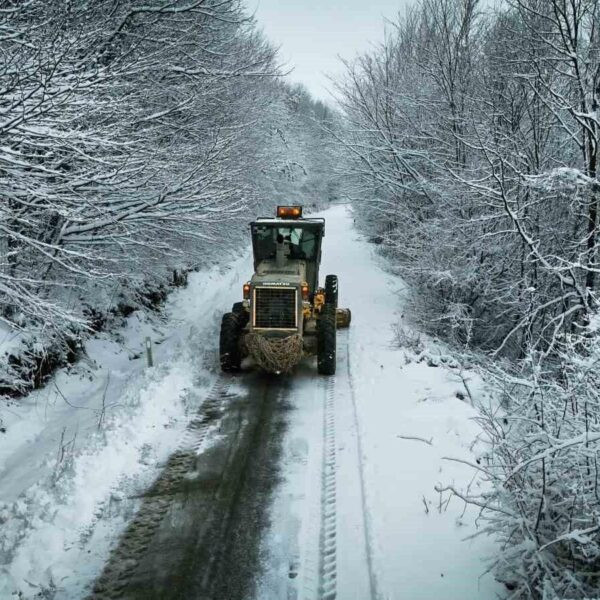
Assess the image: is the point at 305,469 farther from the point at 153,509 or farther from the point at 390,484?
the point at 153,509

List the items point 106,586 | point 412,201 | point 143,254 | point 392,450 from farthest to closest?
point 412,201, point 143,254, point 392,450, point 106,586

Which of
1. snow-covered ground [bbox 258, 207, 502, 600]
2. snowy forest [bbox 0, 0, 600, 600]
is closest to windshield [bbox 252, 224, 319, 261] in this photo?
snowy forest [bbox 0, 0, 600, 600]

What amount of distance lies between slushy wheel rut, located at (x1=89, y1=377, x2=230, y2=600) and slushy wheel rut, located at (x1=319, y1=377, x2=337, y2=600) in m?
1.56

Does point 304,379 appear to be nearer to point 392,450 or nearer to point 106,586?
point 392,450

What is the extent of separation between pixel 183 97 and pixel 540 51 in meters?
7.33

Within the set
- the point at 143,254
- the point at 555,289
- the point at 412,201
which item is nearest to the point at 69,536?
the point at 143,254

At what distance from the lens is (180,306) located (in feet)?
47.6

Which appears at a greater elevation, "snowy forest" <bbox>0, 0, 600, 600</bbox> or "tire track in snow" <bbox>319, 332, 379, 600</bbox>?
"snowy forest" <bbox>0, 0, 600, 600</bbox>

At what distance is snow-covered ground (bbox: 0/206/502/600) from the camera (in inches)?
158

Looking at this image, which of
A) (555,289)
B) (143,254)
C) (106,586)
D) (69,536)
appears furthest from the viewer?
(143,254)

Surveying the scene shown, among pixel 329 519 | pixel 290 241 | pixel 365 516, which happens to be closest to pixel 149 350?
pixel 290 241

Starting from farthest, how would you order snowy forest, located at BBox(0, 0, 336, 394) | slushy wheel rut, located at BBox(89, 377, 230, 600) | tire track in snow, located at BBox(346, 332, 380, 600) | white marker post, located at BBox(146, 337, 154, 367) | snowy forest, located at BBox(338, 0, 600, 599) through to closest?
white marker post, located at BBox(146, 337, 154, 367) < snowy forest, located at BBox(0, 0, 336, 394) < slushy wheel rut, located at BBox(89, 377, 230, 600) < tire track in snow, located at BBox(346, 332, 380, 600) < snowy forest, located at BBox(338, 0, 600, 599)

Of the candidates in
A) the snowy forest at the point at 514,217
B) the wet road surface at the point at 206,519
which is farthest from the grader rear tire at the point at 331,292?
the wet road surface at the point at 206,519

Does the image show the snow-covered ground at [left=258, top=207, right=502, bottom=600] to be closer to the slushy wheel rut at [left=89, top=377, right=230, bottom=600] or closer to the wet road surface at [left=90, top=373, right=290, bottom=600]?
the wet road surface at [left=90, top=373, right=290, bottom=600]
